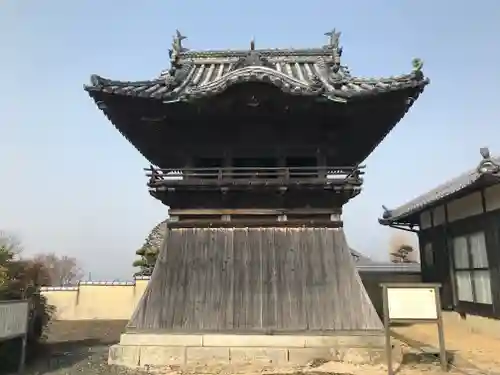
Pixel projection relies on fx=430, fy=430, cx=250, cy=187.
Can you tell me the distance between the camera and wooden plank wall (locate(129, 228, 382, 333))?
9.51 meters

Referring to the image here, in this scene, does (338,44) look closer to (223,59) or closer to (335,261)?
(223,59)

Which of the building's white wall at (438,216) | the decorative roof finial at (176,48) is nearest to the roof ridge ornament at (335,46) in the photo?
the decorative roof finial at (176,48)

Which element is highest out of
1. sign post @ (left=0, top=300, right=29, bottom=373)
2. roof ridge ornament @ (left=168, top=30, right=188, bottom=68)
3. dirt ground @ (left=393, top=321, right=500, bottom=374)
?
roof ridge ornament @ (left=168, top=30, right=188, bottom=68)

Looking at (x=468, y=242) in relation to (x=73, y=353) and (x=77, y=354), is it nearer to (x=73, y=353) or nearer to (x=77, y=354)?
(x=77, y=354)

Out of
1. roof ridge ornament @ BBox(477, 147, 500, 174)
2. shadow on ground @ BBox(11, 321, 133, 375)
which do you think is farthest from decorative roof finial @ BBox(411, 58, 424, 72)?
shadow on ground @ BBox(11, 321, 133, 375)

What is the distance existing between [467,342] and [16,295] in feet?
41.0

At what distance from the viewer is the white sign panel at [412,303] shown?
866 cm

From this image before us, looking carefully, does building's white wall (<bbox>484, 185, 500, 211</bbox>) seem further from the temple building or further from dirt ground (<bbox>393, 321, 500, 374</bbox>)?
the temple building

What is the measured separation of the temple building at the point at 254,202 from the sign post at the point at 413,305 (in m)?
0.87

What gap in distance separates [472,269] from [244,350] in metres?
9.66

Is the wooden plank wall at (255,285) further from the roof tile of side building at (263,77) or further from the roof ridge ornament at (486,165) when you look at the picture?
the roof ridge ornament at (486,165)

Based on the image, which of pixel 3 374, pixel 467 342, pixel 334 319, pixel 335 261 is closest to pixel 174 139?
pixel 335 261

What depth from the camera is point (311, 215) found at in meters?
10.7

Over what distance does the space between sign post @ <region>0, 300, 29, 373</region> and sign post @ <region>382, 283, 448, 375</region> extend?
A: 7.94 m
